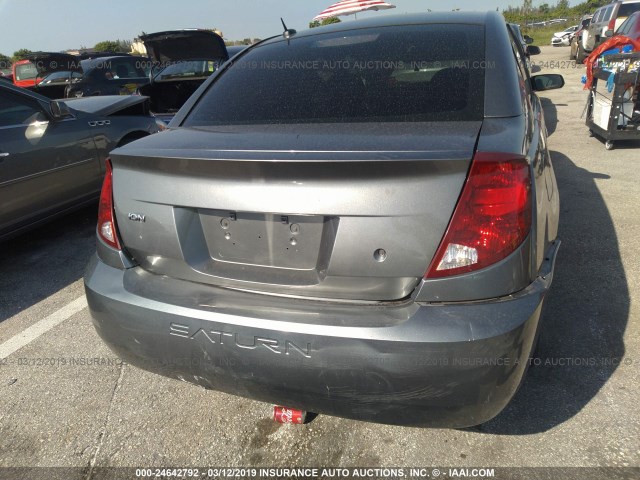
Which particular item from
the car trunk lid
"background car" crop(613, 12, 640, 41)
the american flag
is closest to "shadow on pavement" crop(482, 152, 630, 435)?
the car trunk lid

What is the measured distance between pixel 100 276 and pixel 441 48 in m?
1.79

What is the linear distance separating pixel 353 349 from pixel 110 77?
10939 mm

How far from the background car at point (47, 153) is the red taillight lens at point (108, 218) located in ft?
5.13

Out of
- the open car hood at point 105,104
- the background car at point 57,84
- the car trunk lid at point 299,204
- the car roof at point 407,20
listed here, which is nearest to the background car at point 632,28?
the car roof at point 407,20

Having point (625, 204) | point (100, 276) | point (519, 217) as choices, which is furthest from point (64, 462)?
point (625, 204)

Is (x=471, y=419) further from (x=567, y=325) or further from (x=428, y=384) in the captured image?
(x=567, y=325)

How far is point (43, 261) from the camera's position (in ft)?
13.1

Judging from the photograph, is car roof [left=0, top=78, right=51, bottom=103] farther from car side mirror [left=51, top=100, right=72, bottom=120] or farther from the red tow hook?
the red tow hook

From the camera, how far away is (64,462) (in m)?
1.96

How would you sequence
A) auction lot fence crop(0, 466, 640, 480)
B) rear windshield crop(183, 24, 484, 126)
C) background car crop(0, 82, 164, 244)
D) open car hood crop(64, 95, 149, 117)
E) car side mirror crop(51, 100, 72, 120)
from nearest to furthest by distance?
auction lot fence crop(0, 466, 640, 480) < rear windshield crop(183, 24, 484, 126) < background car crop(0, 82, 164, 244) < car side mirror crop(51, 100, 72, 120) < open car hood crop(64, 95, 149, 117)

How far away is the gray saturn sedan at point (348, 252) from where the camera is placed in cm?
142

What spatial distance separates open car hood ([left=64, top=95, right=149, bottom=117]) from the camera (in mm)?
4738

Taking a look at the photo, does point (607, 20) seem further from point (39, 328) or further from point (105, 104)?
point (39, 328)

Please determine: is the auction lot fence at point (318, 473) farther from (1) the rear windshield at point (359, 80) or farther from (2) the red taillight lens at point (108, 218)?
(1) the rear windshield at point (359, 80)
